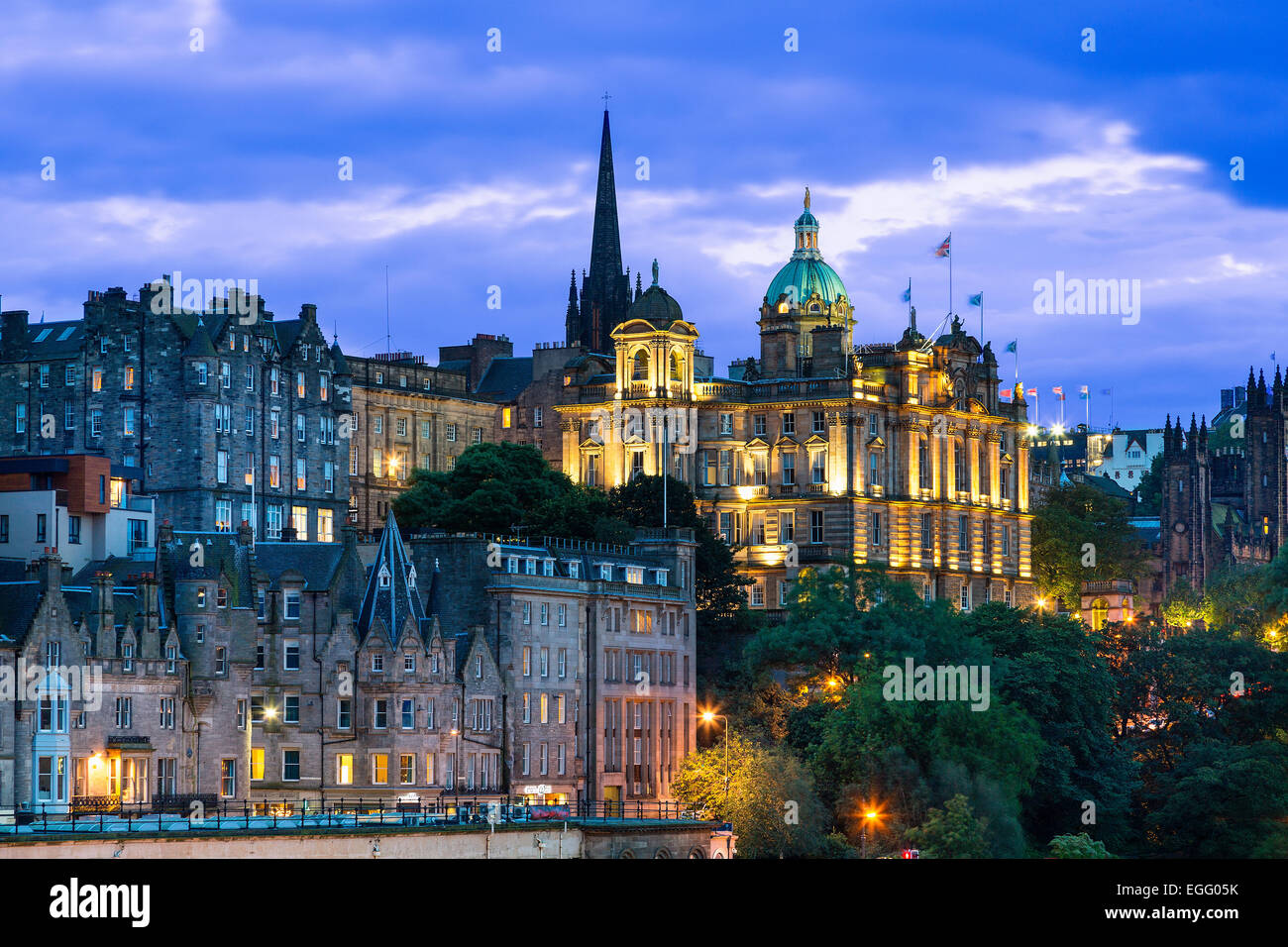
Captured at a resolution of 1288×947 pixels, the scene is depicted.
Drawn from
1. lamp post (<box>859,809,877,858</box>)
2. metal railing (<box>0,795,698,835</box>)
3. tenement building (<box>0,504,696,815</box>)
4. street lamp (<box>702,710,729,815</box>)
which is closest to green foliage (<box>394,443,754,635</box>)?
street lamp (<box>702,710,729,815</box>)

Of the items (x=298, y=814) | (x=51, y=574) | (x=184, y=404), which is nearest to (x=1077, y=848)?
(x=298, y=814)

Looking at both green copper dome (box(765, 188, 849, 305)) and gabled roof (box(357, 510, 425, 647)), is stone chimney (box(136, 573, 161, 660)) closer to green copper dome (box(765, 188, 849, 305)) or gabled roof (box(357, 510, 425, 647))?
gabled roof (box(357, 510, 425, 647))

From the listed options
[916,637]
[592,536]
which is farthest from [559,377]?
[916,637]

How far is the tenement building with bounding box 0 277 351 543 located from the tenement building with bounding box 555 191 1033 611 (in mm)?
21600

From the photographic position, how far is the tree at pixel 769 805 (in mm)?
119062

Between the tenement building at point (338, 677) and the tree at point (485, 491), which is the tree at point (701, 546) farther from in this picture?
the tenement building at point (338, 677)

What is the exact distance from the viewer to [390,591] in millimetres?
125375

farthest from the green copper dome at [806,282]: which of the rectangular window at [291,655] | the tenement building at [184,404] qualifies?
Result: the rectangular window at [291,655]

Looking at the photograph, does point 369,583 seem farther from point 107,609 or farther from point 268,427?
point 268,427

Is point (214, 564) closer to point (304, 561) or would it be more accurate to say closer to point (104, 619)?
point (304, 561)

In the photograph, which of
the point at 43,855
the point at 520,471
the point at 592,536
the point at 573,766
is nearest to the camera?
the point at 43,855

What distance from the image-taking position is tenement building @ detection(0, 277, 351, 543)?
16462cm
